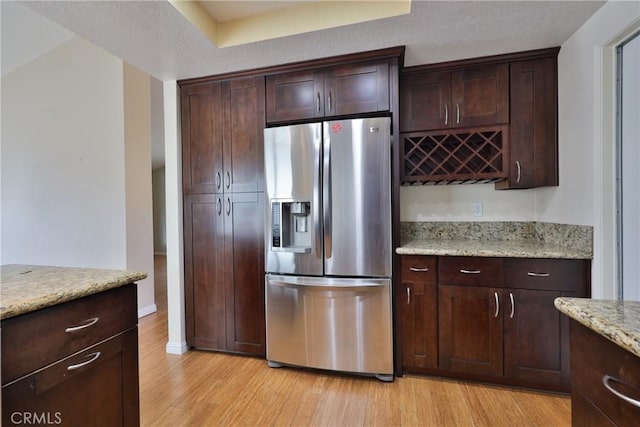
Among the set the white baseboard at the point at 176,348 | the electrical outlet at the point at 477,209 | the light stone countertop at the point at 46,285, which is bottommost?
the white baseboard at the point at 176,348

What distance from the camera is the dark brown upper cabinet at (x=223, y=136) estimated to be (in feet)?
7.93

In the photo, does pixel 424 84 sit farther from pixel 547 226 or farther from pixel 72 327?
pixel 72 327

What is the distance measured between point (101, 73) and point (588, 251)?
4.78 m

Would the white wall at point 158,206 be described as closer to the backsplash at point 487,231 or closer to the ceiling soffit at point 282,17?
the ceiling soffit at point 282,17

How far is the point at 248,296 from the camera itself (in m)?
2.44

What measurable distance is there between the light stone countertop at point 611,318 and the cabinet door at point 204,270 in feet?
7.47

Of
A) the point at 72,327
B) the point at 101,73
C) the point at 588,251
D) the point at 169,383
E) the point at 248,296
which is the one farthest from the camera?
the point at 101,73

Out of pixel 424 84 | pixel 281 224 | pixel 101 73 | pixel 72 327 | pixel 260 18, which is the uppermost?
pixel 101 73

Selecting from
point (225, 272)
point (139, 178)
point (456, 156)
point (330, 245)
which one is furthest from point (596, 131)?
point (139, 178)

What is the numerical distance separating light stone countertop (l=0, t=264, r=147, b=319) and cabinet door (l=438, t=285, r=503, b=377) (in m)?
1.88

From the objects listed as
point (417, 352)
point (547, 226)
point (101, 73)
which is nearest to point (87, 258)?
point (101, 73)

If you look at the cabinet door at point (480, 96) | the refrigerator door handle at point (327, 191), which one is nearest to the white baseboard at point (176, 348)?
the refrigerator door handle at point (327, 191)

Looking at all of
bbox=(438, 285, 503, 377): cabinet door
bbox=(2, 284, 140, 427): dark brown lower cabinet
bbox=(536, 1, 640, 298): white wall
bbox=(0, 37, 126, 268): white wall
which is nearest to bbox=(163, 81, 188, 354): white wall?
bbox=(0, 37, 126, 268): white wall

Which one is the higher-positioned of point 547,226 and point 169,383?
point 547,226
